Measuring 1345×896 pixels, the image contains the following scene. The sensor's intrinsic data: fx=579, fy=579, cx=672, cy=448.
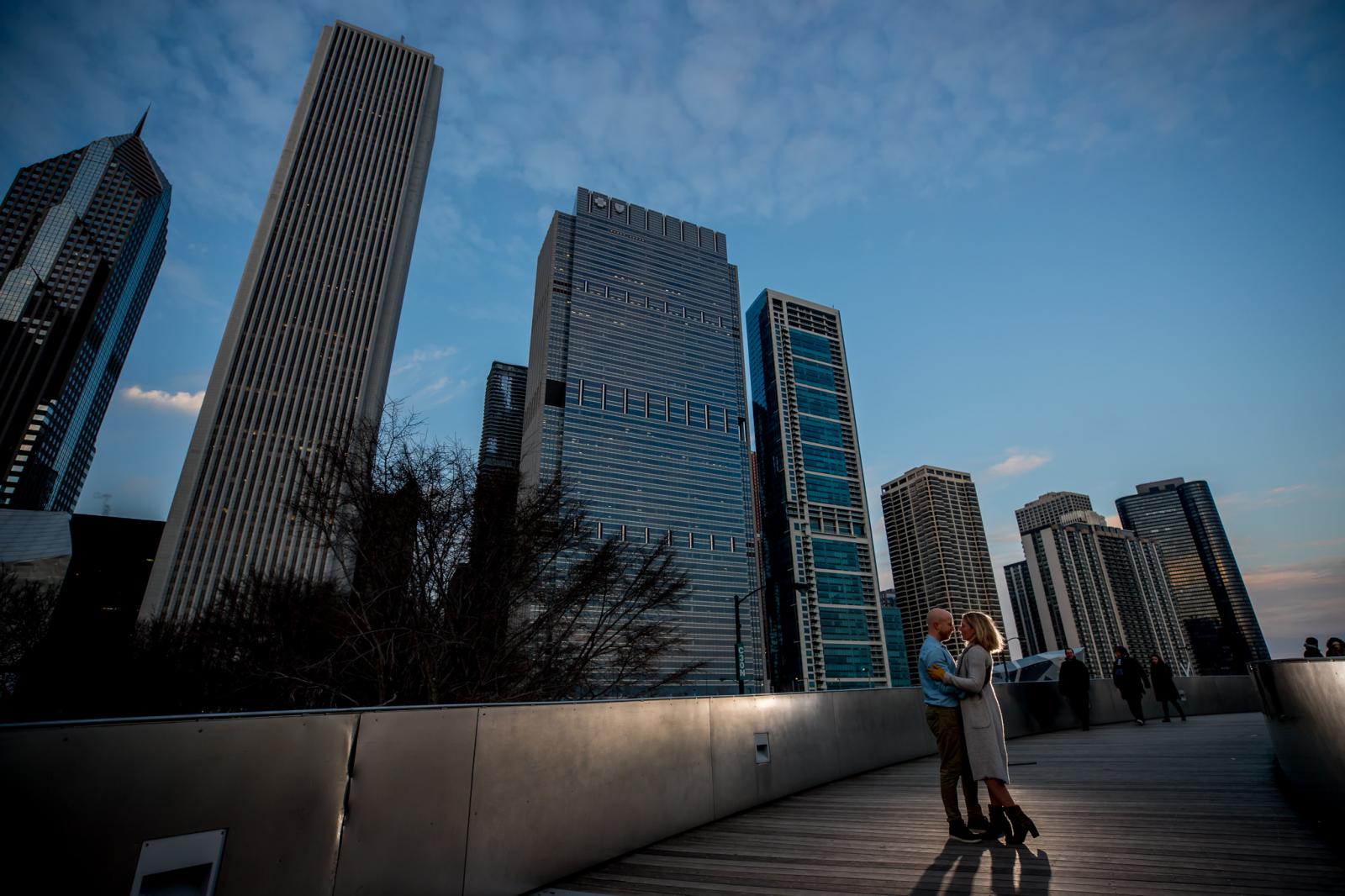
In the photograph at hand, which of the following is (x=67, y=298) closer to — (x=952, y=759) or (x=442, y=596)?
(x=442, y=596)

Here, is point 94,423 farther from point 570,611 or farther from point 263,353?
point 570,611

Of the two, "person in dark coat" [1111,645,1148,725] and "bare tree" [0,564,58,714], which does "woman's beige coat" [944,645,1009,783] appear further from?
"bare tree" [0,564,58,714]

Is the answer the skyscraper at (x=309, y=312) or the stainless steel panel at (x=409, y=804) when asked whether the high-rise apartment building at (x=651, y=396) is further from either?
the stainless steel panel at (x=409, y=804)

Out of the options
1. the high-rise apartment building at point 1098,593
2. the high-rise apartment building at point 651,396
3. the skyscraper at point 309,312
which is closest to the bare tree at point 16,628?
the skyscraper at point 309,312

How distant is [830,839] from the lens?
472cm

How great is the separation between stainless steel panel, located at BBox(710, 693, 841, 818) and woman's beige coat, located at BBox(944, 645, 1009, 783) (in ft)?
7.33

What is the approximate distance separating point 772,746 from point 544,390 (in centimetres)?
11853

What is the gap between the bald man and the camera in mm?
4652

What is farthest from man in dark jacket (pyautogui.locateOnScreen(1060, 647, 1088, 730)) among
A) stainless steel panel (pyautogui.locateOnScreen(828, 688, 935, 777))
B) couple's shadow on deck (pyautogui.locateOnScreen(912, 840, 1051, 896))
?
couple's shadow on deck (pyautogui.locateOnScreen(912, 840, 1051, 896))

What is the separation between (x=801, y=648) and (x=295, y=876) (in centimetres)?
14699

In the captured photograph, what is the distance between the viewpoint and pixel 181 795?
8.21 ft

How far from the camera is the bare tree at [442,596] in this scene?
11.2 metres

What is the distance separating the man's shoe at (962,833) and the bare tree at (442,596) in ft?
26.3

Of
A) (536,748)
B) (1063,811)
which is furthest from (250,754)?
(1063,811)
